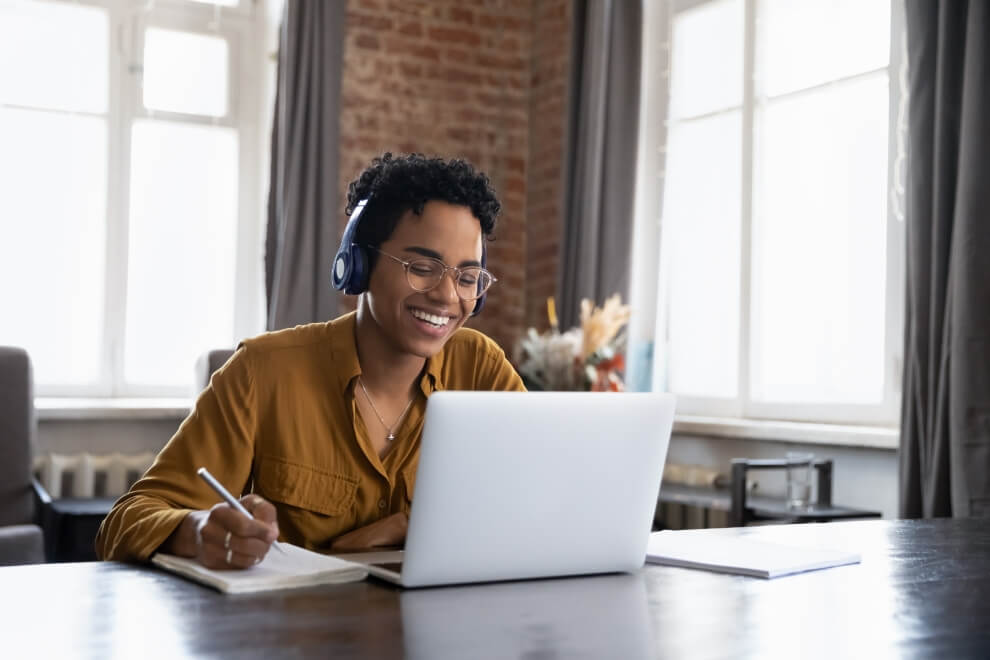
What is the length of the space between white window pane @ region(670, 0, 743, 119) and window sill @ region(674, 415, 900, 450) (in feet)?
3.94

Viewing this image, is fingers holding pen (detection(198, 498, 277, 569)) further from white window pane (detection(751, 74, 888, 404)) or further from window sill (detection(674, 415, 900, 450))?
white window pane (detection(751, 74, 888, 404))

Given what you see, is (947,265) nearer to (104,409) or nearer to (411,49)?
(411,49)

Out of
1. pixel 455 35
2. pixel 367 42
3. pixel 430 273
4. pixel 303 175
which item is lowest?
pixel 430 273

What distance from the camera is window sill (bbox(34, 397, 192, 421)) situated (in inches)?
165

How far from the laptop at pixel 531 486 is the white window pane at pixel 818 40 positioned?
2.72m

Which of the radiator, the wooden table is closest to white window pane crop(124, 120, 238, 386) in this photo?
the radiator

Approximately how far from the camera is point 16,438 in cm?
365

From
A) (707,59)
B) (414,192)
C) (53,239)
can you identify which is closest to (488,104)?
(707,59)

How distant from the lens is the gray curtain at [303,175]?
4520mm

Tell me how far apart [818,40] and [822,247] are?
72 cm

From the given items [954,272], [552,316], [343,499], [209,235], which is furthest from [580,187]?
[343,499]

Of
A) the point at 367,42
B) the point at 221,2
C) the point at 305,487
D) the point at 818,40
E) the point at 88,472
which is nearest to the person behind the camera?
the point at 305,487

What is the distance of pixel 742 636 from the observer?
3.67 ft

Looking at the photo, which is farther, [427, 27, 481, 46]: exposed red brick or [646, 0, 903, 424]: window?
[427, 27, 481, 46]: exposed red brick
